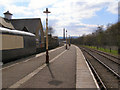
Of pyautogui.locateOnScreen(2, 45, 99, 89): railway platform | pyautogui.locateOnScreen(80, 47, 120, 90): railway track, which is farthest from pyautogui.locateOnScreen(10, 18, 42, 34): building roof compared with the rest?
pyautogui.locateOnScreen(2, 45, 99, 89): railway platform

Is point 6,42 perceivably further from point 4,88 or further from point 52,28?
point 52,28

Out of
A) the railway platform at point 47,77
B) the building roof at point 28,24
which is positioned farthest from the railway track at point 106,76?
the building roof at point 28,24

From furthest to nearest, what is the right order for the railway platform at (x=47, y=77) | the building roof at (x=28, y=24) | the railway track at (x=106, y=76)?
the building roof at (x=28, y=24) → the railway track at (x=106, y=76) → the railway platform at (x=47, y=77)

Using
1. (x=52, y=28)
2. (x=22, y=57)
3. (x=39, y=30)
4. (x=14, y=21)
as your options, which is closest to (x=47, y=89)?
(x=22, y=57)

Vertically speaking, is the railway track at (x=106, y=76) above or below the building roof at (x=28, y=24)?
below

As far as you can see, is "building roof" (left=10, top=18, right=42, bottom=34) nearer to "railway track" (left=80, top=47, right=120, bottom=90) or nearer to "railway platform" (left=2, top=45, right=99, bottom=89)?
"railway track" (left=80, top=47, right=120, bottom=90)

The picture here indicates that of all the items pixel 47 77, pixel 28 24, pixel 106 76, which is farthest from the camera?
pixel 28 24

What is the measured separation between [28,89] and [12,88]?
794 mm

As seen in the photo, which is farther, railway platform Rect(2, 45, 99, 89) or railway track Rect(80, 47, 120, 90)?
railway track Rect(80, 47, 120, 90)

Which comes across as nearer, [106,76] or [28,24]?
[106,76]

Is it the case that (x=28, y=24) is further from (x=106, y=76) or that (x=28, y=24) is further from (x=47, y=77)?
(x=47, y=77)

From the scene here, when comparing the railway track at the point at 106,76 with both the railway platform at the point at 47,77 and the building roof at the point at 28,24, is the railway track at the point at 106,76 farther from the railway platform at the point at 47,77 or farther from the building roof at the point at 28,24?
the building roof at the point at 28,24

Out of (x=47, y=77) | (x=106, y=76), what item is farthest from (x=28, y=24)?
(x=47, y=77)

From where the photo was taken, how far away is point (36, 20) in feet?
158
